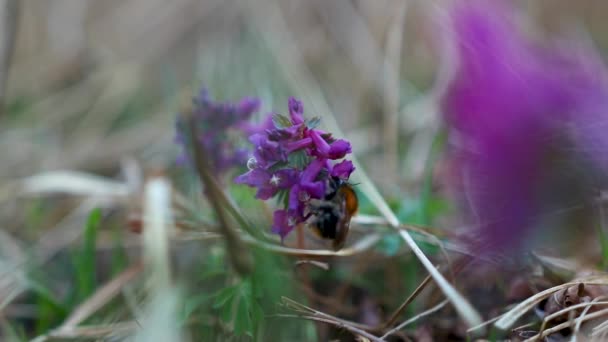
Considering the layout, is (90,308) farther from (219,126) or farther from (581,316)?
(581,316)

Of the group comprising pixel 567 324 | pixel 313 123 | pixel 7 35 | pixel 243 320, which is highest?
pixel 7 35

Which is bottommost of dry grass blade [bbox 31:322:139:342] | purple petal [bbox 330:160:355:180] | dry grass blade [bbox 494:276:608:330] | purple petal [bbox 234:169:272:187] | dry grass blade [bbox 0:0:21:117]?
dry grass blade [bbox 494:276:608:330]

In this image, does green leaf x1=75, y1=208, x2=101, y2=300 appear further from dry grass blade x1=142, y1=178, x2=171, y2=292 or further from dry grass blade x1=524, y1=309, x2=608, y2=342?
dry grass blade x1=524, y1=309, x2=608, y2=342

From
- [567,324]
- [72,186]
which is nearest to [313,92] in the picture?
[72,186]

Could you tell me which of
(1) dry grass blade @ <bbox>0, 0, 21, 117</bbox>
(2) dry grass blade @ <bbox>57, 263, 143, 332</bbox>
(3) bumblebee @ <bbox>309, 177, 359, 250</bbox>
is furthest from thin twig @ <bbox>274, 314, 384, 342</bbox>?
(1) dry grass blade @ <bbox>0, 0, 21, 117</bbox>

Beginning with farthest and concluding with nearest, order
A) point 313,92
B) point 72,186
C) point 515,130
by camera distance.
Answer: point 313,92
point 72,186
point 515,130

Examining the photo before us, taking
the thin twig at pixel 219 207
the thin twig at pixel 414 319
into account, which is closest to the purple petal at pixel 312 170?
the thin twig at pixel 219 207
